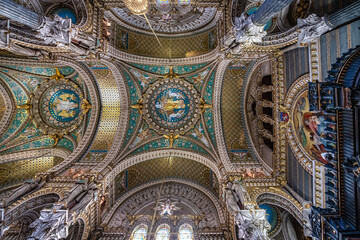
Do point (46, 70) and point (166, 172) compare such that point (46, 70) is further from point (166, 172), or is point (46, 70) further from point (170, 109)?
point (166, 172)

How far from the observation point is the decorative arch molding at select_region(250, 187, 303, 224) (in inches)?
339

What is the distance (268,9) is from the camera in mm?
5660

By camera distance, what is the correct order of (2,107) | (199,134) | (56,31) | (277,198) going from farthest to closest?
(199,134) < (2,107) < (277,198) < (56,31)

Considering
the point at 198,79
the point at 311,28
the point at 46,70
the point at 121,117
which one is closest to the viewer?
the point at 311,28

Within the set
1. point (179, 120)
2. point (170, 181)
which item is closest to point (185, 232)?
point (170, 181)

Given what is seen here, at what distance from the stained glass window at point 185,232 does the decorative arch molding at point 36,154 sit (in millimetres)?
9029

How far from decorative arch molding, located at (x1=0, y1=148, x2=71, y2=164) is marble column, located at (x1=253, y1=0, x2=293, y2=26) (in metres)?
13.4

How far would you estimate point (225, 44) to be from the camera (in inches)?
369

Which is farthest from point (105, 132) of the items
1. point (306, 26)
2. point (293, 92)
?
point (306, 26)

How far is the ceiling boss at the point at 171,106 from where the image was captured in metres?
13.3

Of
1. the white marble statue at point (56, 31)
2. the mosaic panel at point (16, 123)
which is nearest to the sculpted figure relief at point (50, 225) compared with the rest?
the white marble statue at point (56, 31)

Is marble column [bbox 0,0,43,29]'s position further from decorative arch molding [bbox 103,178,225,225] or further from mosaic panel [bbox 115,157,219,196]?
decorative arch molding [bbox 103,178,225,225]

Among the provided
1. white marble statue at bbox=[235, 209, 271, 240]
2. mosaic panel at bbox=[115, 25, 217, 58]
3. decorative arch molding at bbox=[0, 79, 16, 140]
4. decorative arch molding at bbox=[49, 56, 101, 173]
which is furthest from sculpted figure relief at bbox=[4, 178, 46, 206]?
white marble statue at bbox=[235, 209, 271, 240]

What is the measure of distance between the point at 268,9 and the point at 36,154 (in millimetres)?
15409
